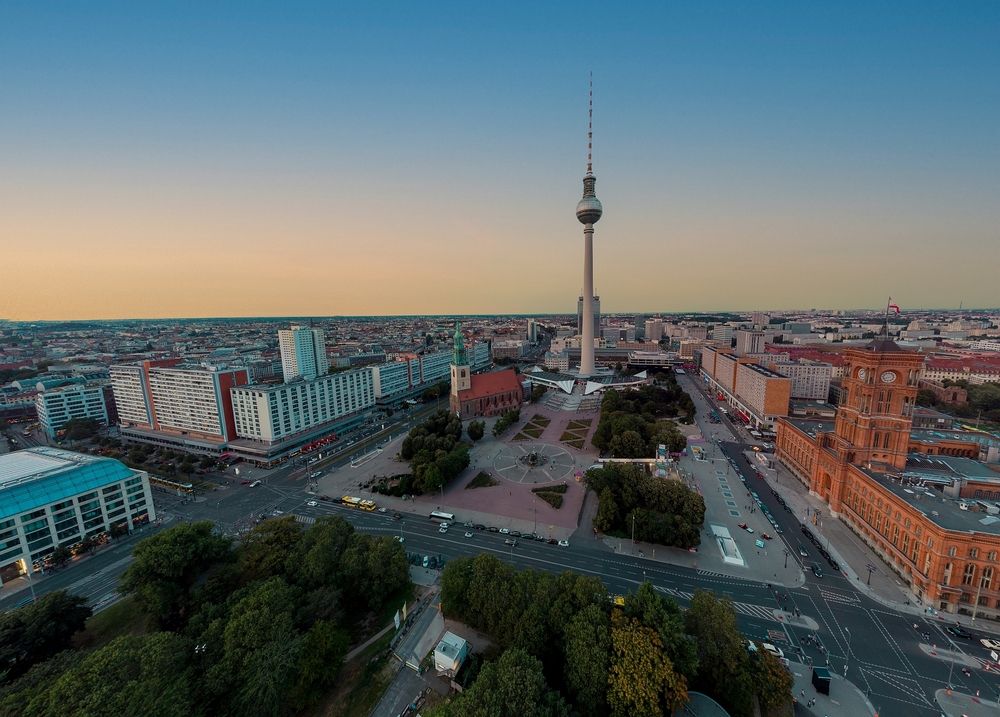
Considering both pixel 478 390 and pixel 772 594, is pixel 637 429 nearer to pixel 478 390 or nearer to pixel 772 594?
pixel 772 594

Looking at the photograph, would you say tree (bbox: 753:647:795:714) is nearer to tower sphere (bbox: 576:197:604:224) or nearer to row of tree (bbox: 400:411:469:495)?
row of tree (bbox: 400:411:469:495)

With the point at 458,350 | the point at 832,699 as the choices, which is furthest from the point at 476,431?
the point at 832,699

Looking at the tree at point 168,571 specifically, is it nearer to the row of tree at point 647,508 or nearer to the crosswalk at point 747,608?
the row of tree at point 647,508

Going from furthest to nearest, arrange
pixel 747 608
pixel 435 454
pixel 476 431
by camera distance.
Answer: pixel 476 431 → pixel 435 454 → pixel 747 608

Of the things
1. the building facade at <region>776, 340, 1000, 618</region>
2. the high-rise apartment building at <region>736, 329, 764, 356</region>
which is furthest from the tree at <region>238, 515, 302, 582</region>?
the high-rise apartment building at <region>736, 329, 764, 356</region>

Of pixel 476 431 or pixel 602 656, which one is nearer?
pixel 602 656

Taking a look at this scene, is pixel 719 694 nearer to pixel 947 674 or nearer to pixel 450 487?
pixel 947 674
